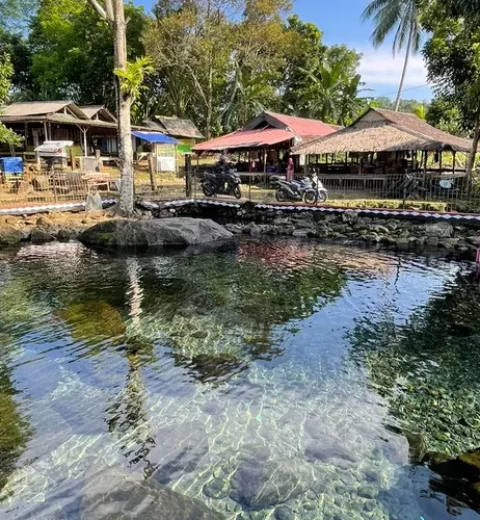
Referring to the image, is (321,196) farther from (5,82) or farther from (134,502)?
(134,502)

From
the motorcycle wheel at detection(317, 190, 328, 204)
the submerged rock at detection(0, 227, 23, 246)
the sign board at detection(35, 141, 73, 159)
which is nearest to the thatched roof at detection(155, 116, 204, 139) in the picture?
the sign board at detection(35, 141, 73, 159)

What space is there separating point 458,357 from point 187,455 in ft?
13.0

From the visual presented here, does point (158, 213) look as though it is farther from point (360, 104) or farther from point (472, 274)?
point (360, 104)

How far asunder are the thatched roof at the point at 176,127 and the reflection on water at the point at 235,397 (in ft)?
68.4

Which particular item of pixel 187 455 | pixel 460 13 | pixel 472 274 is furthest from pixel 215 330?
pixel 460 13

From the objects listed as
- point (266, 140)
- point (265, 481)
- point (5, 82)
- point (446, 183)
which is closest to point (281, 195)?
point (266, 140)

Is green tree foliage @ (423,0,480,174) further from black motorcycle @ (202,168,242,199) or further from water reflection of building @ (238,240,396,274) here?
black motorcycle @ (202,168,242,199)

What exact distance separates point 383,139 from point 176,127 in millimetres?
14680

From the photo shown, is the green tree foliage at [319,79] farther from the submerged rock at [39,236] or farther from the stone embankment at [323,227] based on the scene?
the submerged rock at [39,236]

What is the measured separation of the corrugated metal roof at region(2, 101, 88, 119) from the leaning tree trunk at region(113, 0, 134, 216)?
7998mm

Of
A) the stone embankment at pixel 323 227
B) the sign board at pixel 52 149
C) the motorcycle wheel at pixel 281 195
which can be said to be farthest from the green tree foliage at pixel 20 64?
the motorcycle wheel at pixel 281 195

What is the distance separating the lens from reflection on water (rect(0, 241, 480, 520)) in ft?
12.6

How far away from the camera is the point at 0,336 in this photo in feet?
22.9

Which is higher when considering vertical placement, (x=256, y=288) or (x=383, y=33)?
(x=383, y=33)
